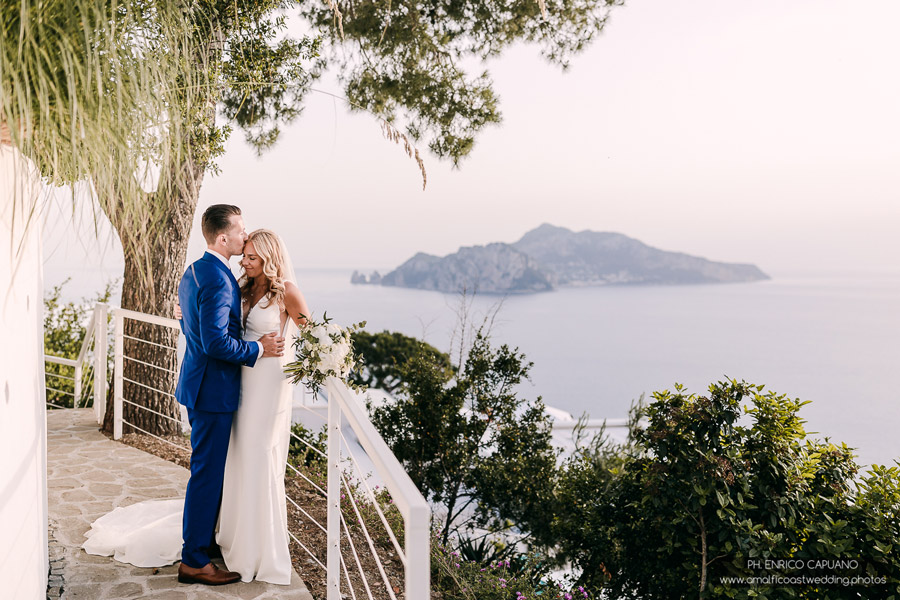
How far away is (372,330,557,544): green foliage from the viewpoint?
5898 mm

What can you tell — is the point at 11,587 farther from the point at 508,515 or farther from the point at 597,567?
the point at 508,515

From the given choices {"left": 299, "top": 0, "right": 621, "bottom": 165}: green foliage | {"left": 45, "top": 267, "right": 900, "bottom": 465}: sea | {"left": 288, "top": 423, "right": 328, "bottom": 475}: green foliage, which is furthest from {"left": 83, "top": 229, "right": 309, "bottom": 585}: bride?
{"left": 45, "top": 267, "right": 900, "bottom": 465}: sea

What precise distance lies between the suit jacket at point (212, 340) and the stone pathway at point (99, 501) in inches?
33.9

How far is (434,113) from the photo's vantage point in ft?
23.6

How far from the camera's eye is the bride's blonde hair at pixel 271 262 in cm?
286

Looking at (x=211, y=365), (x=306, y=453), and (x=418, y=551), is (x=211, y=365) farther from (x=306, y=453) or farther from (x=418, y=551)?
(x=306, y=453)

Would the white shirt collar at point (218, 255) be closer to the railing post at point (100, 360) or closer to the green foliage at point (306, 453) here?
the green foliage at point (306, 453)

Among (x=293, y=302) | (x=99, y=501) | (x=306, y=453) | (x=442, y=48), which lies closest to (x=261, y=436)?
(x=293, y=302)

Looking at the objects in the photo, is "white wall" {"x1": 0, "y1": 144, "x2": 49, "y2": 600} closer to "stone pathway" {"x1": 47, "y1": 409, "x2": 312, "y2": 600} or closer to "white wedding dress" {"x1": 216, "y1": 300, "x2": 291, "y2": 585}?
"stone pathway" {"x1": 47, "y1": 409, "x2": 312, "y2": 600}

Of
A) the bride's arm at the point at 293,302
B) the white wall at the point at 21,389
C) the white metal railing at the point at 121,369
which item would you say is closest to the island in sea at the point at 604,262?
the white metal railing at the point at 121,369

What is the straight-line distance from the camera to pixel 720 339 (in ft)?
152

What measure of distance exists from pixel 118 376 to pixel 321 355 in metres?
3.48

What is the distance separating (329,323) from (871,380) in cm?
3471

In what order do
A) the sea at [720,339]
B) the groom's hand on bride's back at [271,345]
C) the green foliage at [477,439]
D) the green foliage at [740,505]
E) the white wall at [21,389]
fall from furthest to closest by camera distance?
the sea at [720,339] → the green foliage at [477,439] → the green foliage at [740,505] → the groom's hand on bride's back at [271,345] → the white wall at [21,389]
